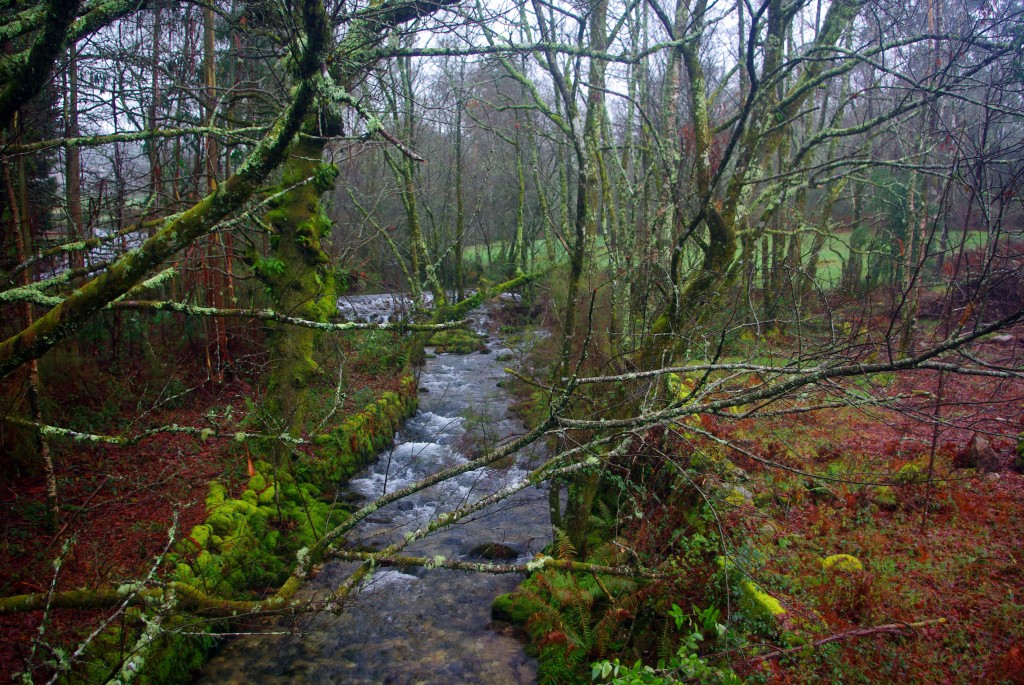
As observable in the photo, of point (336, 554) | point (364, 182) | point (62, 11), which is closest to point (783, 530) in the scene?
point (336, 554)

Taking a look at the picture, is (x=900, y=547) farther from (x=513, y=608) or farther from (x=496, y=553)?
(x=496, y=553)

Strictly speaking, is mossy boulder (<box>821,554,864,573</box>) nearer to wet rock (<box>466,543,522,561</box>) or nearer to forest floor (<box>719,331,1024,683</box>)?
forest floor (<box>719,331,1024,683</box>)

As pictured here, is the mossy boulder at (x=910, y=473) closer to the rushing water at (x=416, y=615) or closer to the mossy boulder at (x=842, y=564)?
the mossy boulder at (x=842, y=564)

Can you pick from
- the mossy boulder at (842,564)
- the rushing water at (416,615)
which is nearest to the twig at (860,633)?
the mossy boulder at (842,564)

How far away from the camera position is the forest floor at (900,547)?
399 centimetres

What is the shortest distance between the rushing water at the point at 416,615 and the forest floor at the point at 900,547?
2.45 m

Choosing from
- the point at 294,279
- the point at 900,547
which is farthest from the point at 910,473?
the point at 294,279

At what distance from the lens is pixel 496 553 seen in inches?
286

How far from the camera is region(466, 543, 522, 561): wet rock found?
7.23m

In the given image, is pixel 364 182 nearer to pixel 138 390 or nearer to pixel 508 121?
pixel 508 121

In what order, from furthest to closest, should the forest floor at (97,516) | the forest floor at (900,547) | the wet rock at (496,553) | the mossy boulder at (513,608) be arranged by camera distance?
the wet rock at (496,553) → the mossy boulder at (513,608) → the forest floor at (97,516) → the forest floor at (900,547)

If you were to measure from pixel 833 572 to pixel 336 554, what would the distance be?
3952 mm

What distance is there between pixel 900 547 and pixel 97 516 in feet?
24.7

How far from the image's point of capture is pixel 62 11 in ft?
8.29
